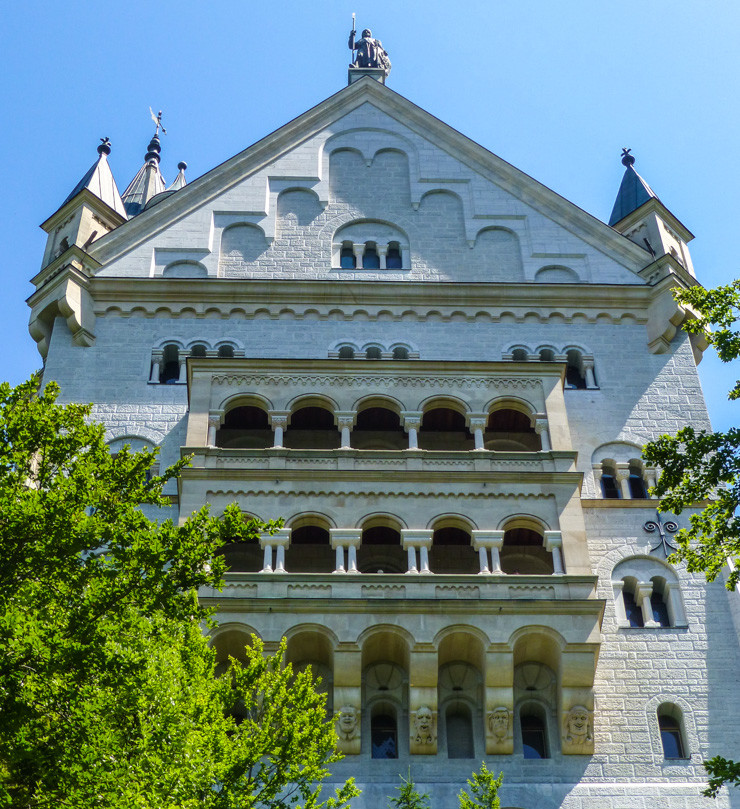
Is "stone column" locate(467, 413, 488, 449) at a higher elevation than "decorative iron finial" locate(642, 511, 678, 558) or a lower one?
higher

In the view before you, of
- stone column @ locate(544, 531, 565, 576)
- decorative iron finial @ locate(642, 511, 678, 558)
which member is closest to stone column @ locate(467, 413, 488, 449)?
stone column @ locate(544, 531, 565, 576)

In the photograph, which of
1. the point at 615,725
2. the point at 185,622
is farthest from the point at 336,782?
the point at 185,622

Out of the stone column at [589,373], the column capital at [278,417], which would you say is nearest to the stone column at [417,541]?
the column capital at [278,417]

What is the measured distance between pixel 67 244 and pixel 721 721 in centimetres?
1759

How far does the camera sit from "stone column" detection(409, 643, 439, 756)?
2059 centimetres

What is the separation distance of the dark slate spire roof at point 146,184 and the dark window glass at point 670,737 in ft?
80.6

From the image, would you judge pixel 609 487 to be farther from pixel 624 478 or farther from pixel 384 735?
pixel 384 735

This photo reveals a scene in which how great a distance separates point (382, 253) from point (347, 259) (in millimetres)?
834

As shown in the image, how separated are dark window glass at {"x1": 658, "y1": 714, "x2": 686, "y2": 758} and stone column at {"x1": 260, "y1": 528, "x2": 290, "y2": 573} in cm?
701

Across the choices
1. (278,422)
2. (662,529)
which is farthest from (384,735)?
(662,529)

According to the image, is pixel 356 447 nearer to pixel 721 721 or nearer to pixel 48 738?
pixel 721 721

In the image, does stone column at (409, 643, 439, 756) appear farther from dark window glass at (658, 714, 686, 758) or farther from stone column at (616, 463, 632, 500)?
stone column at (616, 463, 632, 500)

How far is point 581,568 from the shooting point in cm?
2202

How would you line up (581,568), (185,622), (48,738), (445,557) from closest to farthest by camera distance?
1. (48,738)
2. (185,622)
3. (581,568)
4. (445,557)
